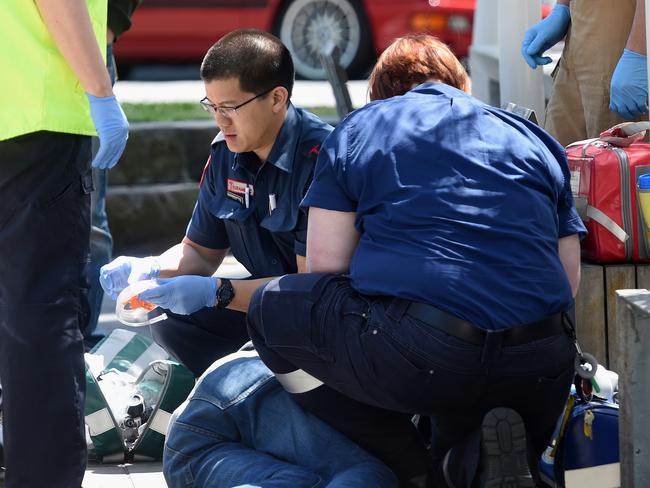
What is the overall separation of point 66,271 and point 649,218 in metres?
1.52

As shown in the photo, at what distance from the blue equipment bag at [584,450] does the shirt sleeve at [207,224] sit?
49.0 inches

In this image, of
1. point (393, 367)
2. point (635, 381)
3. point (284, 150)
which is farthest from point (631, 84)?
point (393, 367)

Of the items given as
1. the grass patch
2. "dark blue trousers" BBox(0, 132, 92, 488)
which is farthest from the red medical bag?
the grass patch

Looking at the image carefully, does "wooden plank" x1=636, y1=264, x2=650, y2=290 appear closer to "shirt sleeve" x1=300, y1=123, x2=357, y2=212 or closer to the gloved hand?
"shirt sleeve" x1=300, y1=123, x2=357, y2=212

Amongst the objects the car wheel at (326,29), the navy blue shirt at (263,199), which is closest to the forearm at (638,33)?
the navy blue shirt at (263,199)

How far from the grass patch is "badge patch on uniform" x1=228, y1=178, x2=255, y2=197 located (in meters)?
3.31

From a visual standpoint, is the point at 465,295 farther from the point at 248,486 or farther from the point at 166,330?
the point at 166,330

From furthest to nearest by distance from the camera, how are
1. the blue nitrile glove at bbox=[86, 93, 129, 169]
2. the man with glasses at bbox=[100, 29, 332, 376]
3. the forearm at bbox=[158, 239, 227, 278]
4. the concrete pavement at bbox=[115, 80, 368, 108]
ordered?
the concrete pavement at bbox=[115, 80, 368, 108], the forearm at bbox=[158, 239, 227, 278], the man with glasses at bbox=[100, 29, 332, 376], the blue nitrile glove at bbox=[86, 93, 129, 169]

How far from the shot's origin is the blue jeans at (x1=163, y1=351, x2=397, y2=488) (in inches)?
110

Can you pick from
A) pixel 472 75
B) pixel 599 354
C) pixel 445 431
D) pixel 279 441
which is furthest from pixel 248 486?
pixel 472 75

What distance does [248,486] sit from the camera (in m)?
2.75

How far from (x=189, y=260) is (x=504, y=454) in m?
1.38

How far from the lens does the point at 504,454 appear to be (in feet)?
8.18

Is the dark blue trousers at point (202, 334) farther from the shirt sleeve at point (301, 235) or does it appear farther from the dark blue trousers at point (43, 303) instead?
the dark blue trousers at point (43, 303)
